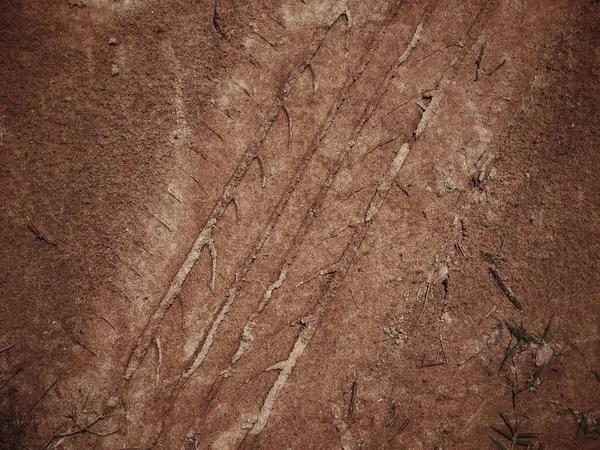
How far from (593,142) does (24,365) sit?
424 cm

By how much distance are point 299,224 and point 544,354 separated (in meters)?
1.91

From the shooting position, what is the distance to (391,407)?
2781mm

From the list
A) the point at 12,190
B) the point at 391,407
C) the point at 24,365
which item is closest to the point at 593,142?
A: the point at 391,407

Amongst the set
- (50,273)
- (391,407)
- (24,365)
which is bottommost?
(391,407)

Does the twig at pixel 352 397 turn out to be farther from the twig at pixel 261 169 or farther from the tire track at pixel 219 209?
the twig at pixel 261 169

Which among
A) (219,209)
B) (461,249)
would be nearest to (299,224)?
(219,209)

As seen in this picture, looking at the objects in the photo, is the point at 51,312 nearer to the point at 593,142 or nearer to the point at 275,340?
the point at 275,340

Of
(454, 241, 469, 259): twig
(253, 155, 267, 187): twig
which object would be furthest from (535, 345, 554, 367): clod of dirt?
(253, 155, 267, 187): twig

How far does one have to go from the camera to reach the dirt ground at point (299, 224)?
2775mm

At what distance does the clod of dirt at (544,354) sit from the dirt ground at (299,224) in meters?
0.02

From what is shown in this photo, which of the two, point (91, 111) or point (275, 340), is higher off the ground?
point (91, 111)

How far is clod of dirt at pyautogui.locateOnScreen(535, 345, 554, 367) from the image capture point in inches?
109

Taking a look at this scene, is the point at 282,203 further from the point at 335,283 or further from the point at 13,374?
the point at 13,374

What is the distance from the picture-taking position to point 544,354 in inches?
109
